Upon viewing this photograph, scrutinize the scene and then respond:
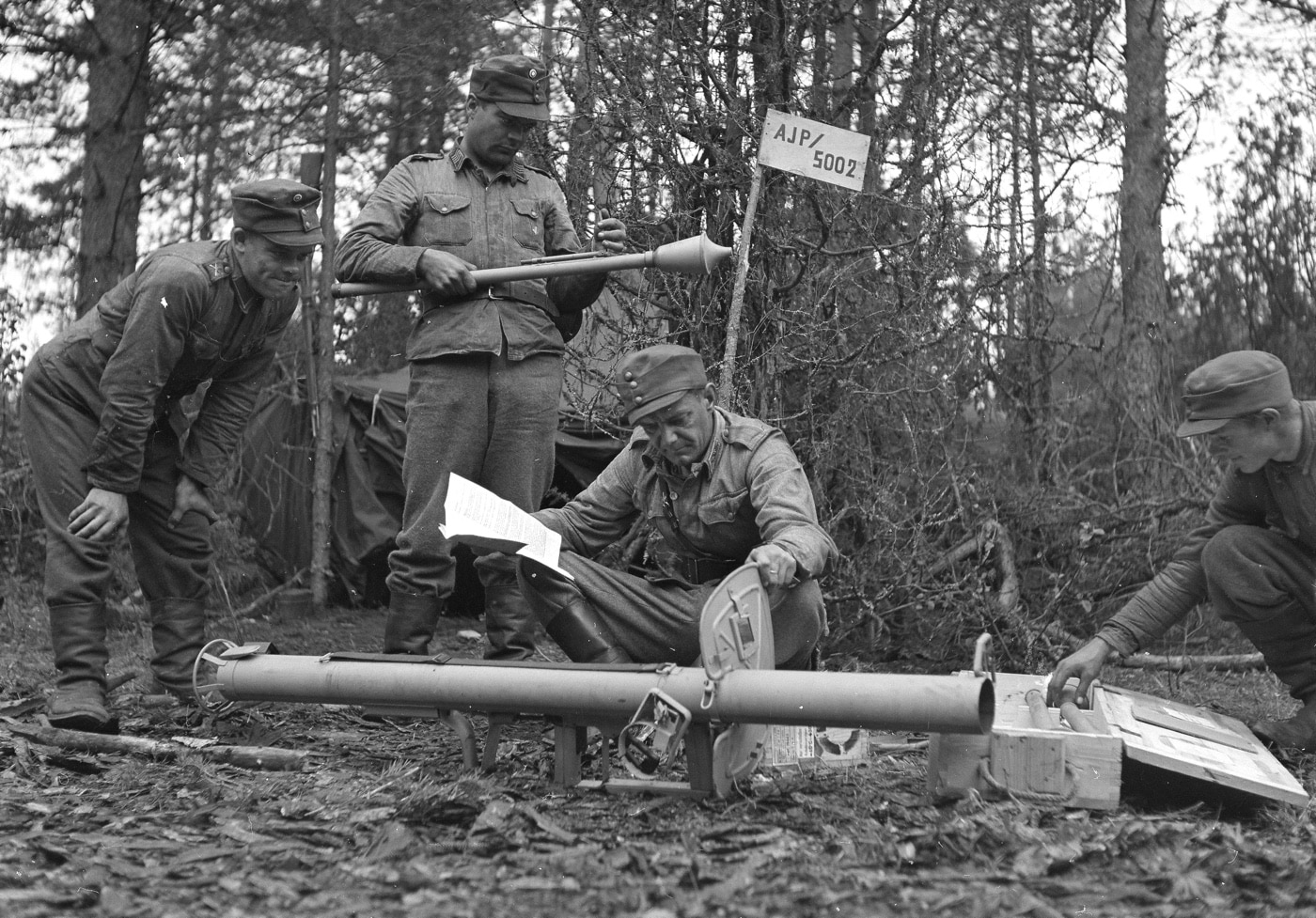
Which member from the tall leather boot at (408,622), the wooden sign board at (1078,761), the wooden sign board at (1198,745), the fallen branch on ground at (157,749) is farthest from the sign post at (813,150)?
the fallen branch on ground at (157,749)

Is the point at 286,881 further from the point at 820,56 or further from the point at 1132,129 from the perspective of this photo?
the point at 1132,129

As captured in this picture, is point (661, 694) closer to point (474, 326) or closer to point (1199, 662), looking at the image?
point (474, 326)

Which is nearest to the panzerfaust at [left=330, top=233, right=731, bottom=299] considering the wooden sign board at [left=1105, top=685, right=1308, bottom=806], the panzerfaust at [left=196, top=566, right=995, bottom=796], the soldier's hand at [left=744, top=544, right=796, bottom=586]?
the soldier's hand at [left=744, top=544, right=796, bottom=586]

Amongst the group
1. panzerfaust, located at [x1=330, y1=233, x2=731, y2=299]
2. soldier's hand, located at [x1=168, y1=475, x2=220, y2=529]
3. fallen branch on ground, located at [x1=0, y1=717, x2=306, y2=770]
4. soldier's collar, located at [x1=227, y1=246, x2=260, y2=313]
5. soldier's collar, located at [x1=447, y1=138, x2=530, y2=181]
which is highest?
soldier's collar, located at [x1=447, y1=138, x2=530, y2=181]

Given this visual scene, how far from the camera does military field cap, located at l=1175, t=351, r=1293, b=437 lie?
4074 millimetres

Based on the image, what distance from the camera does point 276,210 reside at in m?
4.51

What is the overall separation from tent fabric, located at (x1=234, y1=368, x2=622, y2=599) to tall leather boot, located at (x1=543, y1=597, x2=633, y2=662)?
9.95ft

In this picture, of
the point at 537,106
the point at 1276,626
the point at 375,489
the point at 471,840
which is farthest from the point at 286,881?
the point at 375,489

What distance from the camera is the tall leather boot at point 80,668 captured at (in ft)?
14.4

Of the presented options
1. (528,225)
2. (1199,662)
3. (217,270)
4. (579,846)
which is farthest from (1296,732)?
(217,270)

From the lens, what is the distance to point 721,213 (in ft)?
19.5

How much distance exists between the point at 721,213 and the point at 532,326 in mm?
1556

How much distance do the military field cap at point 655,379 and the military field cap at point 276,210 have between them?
51.0 inches

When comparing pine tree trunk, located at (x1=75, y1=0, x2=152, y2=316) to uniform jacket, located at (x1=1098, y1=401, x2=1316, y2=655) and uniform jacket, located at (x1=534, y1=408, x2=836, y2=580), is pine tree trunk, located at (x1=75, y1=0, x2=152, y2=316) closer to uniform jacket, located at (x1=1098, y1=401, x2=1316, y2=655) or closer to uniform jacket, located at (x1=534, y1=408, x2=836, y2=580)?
uniform jacket, located at (x1=534, y1=408, x2=836, y2=580)
